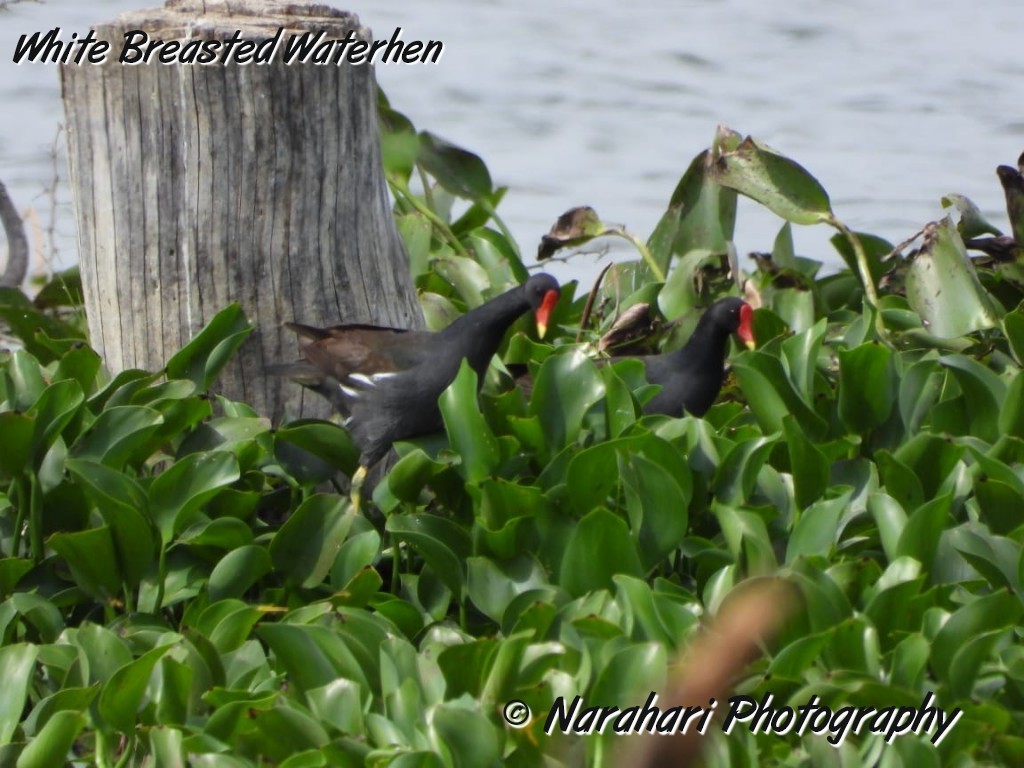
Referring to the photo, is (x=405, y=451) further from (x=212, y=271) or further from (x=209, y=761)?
(x=209, y=761)

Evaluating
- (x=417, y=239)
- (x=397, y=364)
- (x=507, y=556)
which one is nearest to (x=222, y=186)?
(x=397, y=364)

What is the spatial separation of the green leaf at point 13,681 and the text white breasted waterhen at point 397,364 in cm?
111

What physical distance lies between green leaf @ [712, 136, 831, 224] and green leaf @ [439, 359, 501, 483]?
1.62 m

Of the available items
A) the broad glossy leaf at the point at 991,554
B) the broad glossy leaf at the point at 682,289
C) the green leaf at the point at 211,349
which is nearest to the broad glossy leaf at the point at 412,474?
the green leaf at the point at 211,349

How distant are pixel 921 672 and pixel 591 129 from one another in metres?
5.65

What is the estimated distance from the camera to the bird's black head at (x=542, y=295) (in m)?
3.83

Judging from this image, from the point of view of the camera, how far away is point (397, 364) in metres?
3.75

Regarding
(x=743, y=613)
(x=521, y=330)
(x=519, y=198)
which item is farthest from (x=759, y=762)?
(x=519, y=198)

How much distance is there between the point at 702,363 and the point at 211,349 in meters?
1.31

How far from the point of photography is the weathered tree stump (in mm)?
3445

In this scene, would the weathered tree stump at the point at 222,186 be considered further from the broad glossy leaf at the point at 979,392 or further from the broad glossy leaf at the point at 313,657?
the broad glossy leaf at the point at 979,392

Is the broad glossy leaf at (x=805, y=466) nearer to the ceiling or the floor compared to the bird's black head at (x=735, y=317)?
nearer to the floor

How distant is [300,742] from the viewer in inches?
95.6

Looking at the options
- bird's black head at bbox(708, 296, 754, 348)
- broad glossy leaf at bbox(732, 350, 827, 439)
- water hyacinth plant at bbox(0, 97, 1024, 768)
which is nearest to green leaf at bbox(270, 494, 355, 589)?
water hyacinth plant at bbox(0, 97, 1024, 768)
